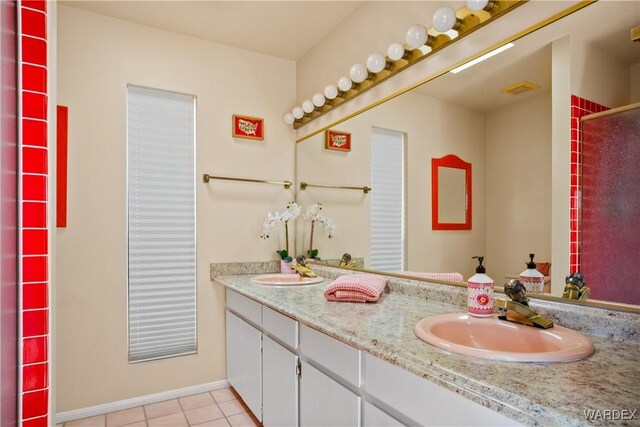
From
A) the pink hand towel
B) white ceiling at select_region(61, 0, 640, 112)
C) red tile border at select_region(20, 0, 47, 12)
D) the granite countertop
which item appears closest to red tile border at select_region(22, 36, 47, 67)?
red tile border at select_region(20, 0, 47, 12)

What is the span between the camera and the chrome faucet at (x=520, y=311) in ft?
3.74

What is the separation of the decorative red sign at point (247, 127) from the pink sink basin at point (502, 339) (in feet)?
6.55

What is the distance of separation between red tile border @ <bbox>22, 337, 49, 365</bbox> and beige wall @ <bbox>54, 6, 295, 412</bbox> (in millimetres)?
1093

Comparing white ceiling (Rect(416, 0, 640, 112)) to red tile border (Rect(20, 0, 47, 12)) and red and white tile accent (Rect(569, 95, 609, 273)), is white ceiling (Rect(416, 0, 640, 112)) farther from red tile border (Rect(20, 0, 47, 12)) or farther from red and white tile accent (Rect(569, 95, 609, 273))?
red tile border (Rect(20, 0, 47, 12))

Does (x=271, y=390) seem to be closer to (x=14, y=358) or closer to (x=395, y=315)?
(x=395, y=315)

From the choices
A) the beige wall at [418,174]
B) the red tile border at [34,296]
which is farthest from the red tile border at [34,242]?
the beige wall at [418,174]

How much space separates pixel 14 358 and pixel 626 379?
1.67m

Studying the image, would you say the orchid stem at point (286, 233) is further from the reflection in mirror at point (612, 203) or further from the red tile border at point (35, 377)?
the reflection in mirror at point (612, 203)

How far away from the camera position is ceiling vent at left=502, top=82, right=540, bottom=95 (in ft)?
4.48

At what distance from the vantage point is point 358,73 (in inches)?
84.5

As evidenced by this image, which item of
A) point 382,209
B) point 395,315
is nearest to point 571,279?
point 395,315

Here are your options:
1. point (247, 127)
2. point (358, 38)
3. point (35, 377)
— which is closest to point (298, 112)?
point (247, 127)

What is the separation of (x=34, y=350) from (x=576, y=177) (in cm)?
189

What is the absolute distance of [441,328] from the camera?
1250 millimetres
